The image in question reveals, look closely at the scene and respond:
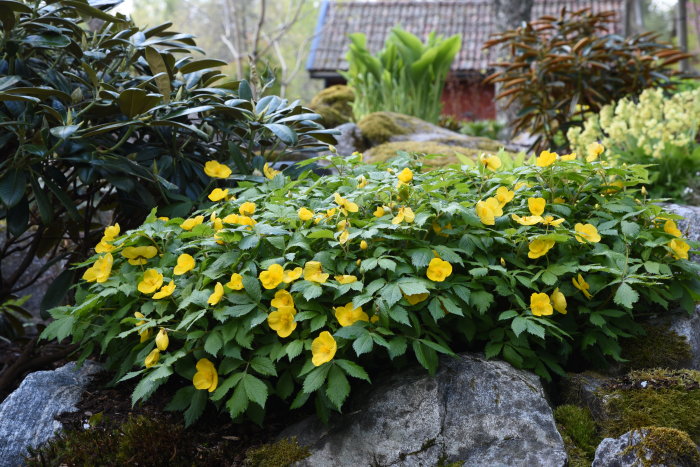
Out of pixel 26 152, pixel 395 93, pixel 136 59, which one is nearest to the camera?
pixel 26 152

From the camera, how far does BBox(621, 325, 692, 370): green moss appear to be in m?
2.25

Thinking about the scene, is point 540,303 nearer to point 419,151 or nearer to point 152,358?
point 152,358

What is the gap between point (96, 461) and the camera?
6.37 feet

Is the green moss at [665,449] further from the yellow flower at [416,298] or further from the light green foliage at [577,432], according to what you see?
the yellow flower at [416,298]

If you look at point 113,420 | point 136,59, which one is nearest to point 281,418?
point 113,420

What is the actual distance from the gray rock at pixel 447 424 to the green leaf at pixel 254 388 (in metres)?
0.28

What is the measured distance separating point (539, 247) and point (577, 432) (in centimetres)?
62

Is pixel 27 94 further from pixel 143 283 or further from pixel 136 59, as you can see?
pixel 143 283

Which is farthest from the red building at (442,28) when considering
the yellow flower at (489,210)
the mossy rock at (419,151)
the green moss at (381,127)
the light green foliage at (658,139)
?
the yellow flower at (489,210)

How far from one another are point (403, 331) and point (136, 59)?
1.93m

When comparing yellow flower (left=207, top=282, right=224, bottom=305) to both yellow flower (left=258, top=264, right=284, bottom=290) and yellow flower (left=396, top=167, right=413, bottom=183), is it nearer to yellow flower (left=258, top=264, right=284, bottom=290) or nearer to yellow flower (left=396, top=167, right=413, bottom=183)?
yellow flower (left=258, top=264, right=284, bottom=290)

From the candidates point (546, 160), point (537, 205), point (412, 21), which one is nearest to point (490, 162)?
point (546, 160)

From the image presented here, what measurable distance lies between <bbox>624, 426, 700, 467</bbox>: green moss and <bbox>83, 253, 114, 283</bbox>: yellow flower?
180 centimetres

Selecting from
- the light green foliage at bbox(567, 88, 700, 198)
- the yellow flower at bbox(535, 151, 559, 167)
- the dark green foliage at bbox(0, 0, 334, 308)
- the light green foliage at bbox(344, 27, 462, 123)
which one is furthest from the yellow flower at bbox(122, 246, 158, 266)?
the light green foliage at bbox(344, 27, 462, 123)
